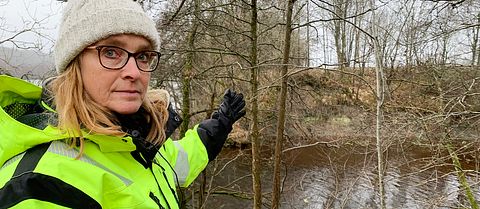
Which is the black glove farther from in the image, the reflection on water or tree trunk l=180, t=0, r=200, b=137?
the reflection on water

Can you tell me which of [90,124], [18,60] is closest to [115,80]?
[90,124]

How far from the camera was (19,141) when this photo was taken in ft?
3.19

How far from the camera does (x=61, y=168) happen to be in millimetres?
970

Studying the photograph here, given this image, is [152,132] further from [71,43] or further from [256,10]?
[256,10]

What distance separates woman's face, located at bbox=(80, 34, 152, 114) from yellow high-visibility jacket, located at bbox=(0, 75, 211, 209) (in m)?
0.13

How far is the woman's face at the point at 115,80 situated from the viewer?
1.19m

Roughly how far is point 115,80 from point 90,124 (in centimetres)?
18

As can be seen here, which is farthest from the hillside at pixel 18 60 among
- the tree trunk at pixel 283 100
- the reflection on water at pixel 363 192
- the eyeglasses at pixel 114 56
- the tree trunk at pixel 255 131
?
the reflection on water at pixel 363 192

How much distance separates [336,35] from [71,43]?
2216cm

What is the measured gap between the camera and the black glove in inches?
74.5

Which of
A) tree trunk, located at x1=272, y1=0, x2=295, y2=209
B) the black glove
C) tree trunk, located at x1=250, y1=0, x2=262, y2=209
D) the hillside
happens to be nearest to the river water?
tree trunk, located at x1=250, y1=0, x2=262, y2=209

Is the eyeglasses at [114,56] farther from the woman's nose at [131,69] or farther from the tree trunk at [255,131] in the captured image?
the tree trunk at [255,131]

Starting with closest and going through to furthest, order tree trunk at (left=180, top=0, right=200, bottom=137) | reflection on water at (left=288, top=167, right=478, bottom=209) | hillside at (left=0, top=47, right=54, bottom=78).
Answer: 1. hillside at (left=0, top=47, right=54, bottom=78)
2. tree trunk at (left=180, top=0, right=200, bottom=137)
3. reflection on water at (left=288, top=167, right=478, bottom=209)

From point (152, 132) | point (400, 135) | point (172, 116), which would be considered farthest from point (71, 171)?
point (400, 135)
